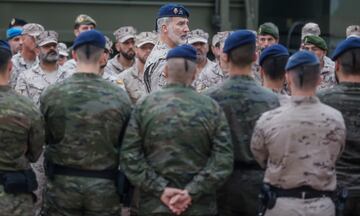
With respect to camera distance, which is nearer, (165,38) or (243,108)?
(243,108)

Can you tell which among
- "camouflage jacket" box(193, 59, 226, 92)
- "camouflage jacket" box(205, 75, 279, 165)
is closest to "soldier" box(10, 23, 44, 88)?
"camouflage jacket" box(193, 59, 226, 92)

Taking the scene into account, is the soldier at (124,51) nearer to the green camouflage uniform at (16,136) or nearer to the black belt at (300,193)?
the green camouflage uniform at (16,136)

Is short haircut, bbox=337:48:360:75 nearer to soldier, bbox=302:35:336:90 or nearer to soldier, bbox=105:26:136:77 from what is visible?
soldier, bbox=302:35:336:90

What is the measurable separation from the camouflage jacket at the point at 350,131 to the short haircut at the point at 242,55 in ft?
2.06

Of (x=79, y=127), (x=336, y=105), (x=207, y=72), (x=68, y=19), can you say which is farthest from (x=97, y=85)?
(x=68, y=19)

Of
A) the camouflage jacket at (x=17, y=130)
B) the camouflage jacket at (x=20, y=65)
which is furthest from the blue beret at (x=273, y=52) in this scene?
the camouflage jacket at (x=20, y=65)

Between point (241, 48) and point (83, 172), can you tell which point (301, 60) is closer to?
point (241, 48)

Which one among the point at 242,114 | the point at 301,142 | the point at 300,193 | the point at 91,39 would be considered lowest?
the point at 300,193

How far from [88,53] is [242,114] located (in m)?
1.04

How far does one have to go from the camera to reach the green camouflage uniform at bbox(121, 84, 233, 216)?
605 centimetres

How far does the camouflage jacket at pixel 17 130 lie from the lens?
20.5 feet

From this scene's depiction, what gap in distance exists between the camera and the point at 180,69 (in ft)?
20.2

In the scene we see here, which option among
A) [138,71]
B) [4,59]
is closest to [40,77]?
[138,71]

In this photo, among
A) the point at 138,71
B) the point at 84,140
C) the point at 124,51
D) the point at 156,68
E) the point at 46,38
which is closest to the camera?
the point at 84,140
